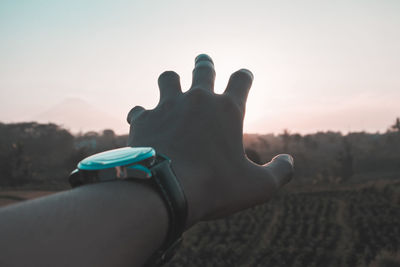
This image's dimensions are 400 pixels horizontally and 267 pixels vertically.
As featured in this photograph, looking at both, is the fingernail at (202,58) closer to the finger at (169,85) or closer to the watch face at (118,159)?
the finger at (169,85)

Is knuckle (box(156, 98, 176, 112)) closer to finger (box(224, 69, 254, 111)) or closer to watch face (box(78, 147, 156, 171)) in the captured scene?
finger (box(224, 69, 254, 111))

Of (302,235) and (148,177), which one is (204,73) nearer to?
(148,177)

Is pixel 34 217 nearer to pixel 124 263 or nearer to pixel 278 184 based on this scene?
pixel 124 263

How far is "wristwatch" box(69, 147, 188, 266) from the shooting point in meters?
0.85

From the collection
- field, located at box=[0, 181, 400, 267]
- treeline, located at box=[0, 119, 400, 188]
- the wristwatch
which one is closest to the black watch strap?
the wristwatch

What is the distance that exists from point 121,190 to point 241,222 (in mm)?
8284

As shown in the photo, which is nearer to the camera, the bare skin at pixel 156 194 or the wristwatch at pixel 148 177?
the bare skin at pixel 156 194

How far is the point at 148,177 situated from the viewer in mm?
851

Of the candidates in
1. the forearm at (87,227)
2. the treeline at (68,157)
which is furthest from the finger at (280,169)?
the treeline at (68,157)

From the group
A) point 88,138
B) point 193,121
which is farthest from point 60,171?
point 193,121

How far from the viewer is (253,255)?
591 cm

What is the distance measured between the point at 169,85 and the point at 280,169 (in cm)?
73

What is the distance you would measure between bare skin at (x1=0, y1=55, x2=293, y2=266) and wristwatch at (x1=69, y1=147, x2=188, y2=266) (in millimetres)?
24

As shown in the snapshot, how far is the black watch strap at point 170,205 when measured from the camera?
33.4 inches
